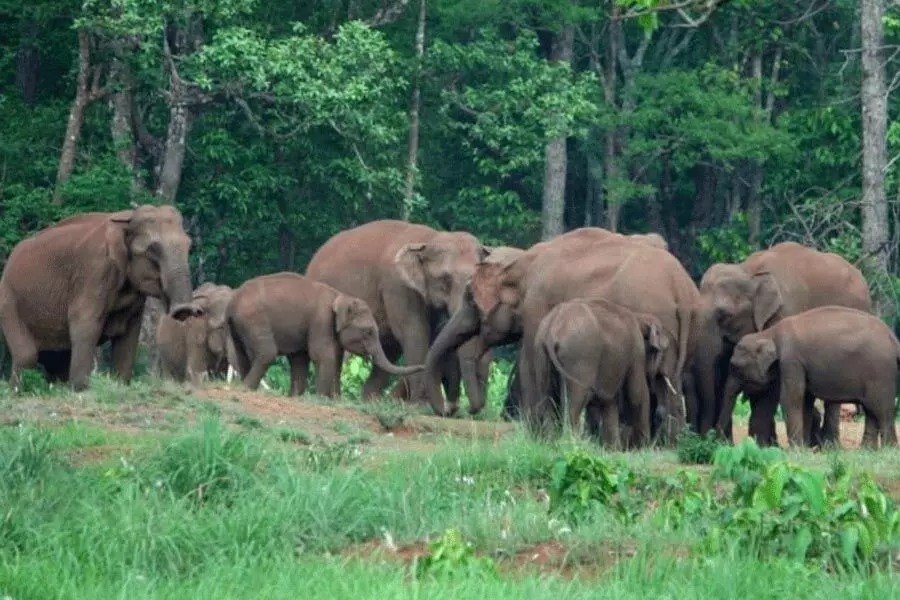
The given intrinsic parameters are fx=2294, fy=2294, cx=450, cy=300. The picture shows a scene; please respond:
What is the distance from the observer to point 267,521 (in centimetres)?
1112

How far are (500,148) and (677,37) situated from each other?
613 centimetres

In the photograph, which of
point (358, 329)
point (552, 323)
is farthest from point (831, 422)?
point (358, 329)

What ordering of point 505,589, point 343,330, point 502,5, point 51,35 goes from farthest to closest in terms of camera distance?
point 502,5, point 51,35, point 343,330, point 505,589

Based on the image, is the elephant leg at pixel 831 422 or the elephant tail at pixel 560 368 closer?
the elephant tail at pixel 560 368

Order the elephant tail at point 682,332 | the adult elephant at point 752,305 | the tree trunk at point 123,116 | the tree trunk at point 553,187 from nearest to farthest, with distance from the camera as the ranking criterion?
the elephant tail at point 682,332
the adult elephant at point 752,305
the tree trunk at point 123,116
the tree trunk at point 553,187

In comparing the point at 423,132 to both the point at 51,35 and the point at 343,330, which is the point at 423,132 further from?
the point at 343,330

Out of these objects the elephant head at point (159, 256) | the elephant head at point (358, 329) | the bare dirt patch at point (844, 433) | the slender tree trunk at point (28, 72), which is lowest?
the bare dirt patch at point (844, 433)

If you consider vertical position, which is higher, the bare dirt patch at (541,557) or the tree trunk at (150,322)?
the bare dirt patch at (541,557)

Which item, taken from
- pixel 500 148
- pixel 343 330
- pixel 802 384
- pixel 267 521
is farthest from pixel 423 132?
pixel 267 521

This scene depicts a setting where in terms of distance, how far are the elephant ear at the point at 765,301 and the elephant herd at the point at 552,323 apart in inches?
0.8

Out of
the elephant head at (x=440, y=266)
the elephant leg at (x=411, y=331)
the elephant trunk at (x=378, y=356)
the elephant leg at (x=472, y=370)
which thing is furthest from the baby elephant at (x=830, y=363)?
the elephant leg at (x=411, y=331)

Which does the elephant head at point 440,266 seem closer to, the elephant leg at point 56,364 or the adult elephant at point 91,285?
the adult elephant at point 91,285

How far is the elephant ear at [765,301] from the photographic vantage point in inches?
799

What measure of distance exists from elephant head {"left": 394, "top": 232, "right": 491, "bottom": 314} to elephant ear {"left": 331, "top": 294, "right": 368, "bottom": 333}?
0.50m
